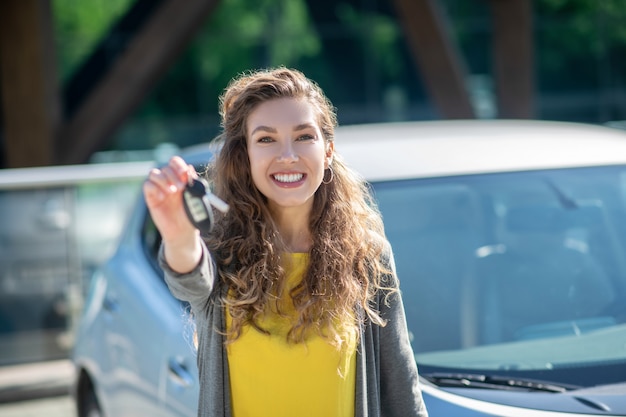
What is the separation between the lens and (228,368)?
2082 mm

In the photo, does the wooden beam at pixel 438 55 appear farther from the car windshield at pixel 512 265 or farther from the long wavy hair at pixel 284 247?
the long wavy hair at pixel 284 247

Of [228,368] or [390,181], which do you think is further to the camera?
[390,181]

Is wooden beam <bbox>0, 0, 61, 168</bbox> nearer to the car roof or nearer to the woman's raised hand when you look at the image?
the car roof

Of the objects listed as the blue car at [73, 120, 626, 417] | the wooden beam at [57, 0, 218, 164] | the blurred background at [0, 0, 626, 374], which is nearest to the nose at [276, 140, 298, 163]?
the blue car at [73, 120, 626, 417]

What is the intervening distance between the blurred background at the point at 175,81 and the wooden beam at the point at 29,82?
0.04 ft

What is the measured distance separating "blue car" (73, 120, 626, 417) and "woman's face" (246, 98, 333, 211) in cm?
83

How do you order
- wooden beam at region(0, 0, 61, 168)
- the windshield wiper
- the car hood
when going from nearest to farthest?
the car hood, the windshield wiper, wooden beam at region(0, 0, 61, 168)

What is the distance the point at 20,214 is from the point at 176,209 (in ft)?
16.9

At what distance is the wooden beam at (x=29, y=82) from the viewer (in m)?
7.91

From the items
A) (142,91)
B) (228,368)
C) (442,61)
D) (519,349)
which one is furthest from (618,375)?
(442,61)

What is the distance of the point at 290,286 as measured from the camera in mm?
2117

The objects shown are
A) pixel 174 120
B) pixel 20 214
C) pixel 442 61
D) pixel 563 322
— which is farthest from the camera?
pixel 174 120

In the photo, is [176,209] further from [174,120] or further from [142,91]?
[174,120]

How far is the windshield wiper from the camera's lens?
2578 mm
